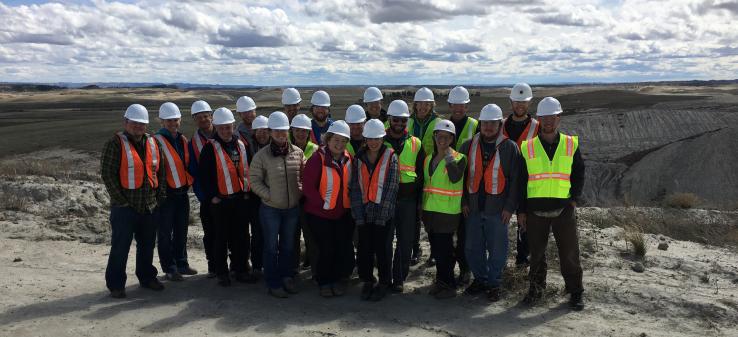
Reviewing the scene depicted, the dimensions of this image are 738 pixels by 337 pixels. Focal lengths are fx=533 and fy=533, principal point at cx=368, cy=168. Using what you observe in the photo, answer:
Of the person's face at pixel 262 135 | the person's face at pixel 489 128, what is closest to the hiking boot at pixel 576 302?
the person's face at pixel 489 128

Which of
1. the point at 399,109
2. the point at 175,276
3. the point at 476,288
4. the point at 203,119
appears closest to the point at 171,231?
the point at 175,276

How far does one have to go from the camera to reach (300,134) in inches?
258

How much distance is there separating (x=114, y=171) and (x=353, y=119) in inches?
110

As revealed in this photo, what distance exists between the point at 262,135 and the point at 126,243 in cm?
202

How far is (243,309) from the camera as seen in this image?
611cm

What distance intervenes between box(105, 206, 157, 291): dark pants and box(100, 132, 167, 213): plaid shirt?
108 millimetres

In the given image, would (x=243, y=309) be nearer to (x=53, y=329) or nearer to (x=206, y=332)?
(x=206, y=332)

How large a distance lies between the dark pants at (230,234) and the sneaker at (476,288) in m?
2.89

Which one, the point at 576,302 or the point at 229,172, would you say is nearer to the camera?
the point at 576,302

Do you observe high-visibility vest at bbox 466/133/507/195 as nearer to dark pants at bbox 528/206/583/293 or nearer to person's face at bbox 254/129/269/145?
dark pants at bbox 528/206/583/293

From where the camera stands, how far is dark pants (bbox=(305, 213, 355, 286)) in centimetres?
629

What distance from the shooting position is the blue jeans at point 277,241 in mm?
6320

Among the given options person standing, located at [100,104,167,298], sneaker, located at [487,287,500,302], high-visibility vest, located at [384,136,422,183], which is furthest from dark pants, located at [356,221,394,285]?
person standing, located at [100,104,167,298]

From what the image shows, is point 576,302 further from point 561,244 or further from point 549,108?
point 549,108
